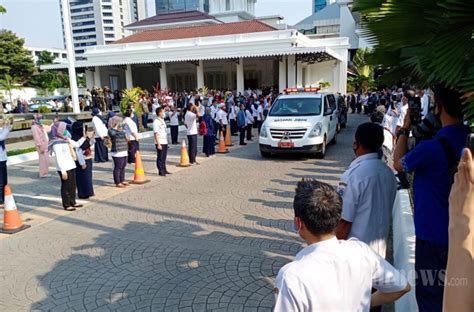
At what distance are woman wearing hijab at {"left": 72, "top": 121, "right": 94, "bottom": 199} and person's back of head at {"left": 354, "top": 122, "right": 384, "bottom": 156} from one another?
19.8 ft

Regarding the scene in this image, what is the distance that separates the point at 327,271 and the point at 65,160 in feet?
21.2

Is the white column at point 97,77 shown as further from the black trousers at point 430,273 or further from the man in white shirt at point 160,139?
the black trousers at point 430,273

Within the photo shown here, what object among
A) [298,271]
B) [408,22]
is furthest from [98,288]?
[408,22]

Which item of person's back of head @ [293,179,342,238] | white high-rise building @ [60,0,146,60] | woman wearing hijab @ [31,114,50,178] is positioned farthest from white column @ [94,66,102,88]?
white high-rise building @ [60,0,146,60]

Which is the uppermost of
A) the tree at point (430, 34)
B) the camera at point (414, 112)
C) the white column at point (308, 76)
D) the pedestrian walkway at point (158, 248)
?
the white column at point (308, 76)

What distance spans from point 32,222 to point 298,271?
6329 millimetres

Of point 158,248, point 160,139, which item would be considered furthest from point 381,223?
point 160,139

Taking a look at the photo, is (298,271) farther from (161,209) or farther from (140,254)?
(161,209)

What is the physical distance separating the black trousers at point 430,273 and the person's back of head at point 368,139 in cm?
79

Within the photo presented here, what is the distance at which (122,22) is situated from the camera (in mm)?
145625

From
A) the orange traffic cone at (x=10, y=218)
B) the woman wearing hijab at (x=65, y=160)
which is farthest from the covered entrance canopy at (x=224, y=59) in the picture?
the orange traffic cone at (x=10, y=218)

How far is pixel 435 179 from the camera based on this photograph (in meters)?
2.46

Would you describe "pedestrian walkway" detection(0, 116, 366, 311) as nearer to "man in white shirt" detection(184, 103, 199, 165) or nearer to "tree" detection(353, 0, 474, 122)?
"man in white shirt" detection(184, 103, 199, 165)

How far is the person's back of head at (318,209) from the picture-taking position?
191 cm
